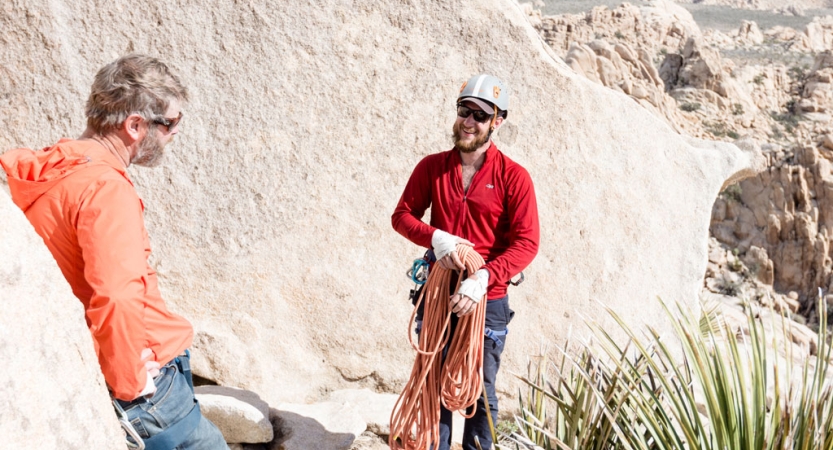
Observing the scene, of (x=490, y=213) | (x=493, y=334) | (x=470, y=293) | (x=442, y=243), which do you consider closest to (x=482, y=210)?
(x=490, y=213)

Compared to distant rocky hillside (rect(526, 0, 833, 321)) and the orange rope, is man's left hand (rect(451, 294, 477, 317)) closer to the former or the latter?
the orange rope

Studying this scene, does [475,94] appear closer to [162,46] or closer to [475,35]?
[475,35]

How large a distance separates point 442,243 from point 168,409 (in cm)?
112

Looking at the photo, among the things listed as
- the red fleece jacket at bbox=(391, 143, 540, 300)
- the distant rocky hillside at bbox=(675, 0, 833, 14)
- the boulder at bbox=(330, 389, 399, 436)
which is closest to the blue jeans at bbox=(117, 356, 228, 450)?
the red fleece jacket at bbox=(391, 143, 540, 300)

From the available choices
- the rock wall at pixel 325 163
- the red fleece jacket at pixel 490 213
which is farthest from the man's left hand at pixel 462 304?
the rock wall at pixel 325 163

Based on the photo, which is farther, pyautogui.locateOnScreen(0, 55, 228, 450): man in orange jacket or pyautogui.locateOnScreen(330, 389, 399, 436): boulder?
pyautogui.locateOnScreen(330, 389, 399, 436): boulder

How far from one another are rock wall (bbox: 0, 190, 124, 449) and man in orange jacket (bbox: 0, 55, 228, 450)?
13 centimetres

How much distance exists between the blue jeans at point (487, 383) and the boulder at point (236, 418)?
848mm

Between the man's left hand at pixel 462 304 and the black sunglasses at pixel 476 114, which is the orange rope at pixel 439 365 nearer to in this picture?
the man's left hand at pixel 462 304

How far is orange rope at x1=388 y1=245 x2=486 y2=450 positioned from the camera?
2.56 meters

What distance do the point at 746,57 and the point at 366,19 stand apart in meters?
27.6

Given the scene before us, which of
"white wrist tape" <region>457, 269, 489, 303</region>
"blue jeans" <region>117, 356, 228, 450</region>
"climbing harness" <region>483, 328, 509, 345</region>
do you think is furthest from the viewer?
"climbing harness" <region>483, 328, 509, 345</region>

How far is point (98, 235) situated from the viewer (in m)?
1.51

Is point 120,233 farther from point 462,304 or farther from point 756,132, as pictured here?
point 756,132
